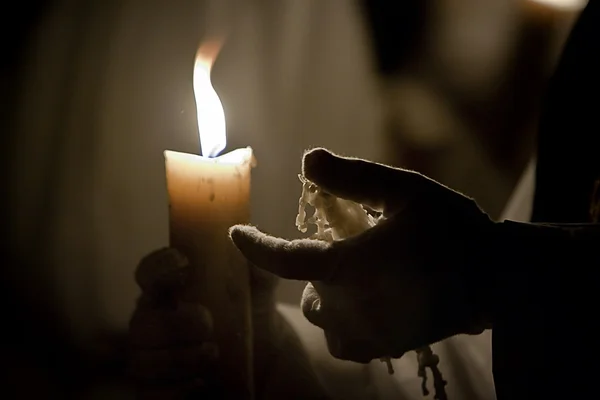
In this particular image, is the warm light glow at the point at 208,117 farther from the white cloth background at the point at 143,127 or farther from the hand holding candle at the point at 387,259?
the white cloth background at the point at 143,127

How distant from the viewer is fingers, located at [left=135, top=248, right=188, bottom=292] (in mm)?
481

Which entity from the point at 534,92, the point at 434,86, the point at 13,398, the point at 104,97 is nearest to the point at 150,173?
the point at 104,97

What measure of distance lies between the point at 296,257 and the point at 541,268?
0.16 m

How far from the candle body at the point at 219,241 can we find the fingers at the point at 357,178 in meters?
0.09

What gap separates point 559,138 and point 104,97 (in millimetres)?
521

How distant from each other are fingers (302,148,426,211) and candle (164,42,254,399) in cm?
9

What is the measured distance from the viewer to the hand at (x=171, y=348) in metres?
0.50

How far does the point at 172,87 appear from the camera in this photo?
0.75 m

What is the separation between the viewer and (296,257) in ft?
1.26

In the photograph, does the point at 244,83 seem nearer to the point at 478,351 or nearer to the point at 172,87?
the point at 172,87

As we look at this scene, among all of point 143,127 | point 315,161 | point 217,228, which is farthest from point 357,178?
point 143,127

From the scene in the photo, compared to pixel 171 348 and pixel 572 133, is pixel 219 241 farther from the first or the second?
pixel 572 133

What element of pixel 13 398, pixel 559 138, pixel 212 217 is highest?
pixel 559 138

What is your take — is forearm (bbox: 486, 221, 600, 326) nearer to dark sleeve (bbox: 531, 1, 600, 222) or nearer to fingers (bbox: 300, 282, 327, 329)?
fingers (bbox: 300, 282, 327, 329)
